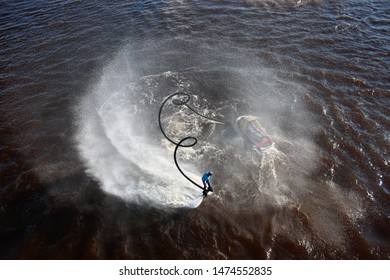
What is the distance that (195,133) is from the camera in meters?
18.6

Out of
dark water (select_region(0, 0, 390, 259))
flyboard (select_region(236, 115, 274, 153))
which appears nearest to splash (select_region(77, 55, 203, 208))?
dark water (select_region(0, 0, 390, 259))

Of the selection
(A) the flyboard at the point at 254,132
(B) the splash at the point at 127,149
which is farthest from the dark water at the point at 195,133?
(A) the flyboard at the point at 254,132

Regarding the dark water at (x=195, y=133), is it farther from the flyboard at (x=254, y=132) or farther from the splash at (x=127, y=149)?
the flyboard at (x=254, y=132)

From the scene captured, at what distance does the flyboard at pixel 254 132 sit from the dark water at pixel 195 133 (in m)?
0.71

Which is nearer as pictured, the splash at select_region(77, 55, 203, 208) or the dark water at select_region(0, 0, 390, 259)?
the dark water at select_region(0, 0, 390, 259)

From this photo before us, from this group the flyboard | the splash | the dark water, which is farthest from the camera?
the flyboard

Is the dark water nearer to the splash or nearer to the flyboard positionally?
the splash

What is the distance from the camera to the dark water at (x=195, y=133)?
13656 mm

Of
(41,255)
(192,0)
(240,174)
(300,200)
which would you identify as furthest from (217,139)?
(192,0)

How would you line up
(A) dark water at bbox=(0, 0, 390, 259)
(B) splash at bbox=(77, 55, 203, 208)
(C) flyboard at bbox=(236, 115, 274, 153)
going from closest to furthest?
(A) dark water at bbox=(0, 0, 390, 259) < (B) splash at bbox=(77, 55, 203, 208) < (C) flyboard at bbox=(236, 115, 274, 153)

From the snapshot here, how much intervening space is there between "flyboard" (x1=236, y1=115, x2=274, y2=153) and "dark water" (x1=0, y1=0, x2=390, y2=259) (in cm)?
71

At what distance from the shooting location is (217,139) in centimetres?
1830

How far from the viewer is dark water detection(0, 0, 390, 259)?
44.8 ft

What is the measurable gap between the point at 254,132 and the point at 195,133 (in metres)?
3.71
